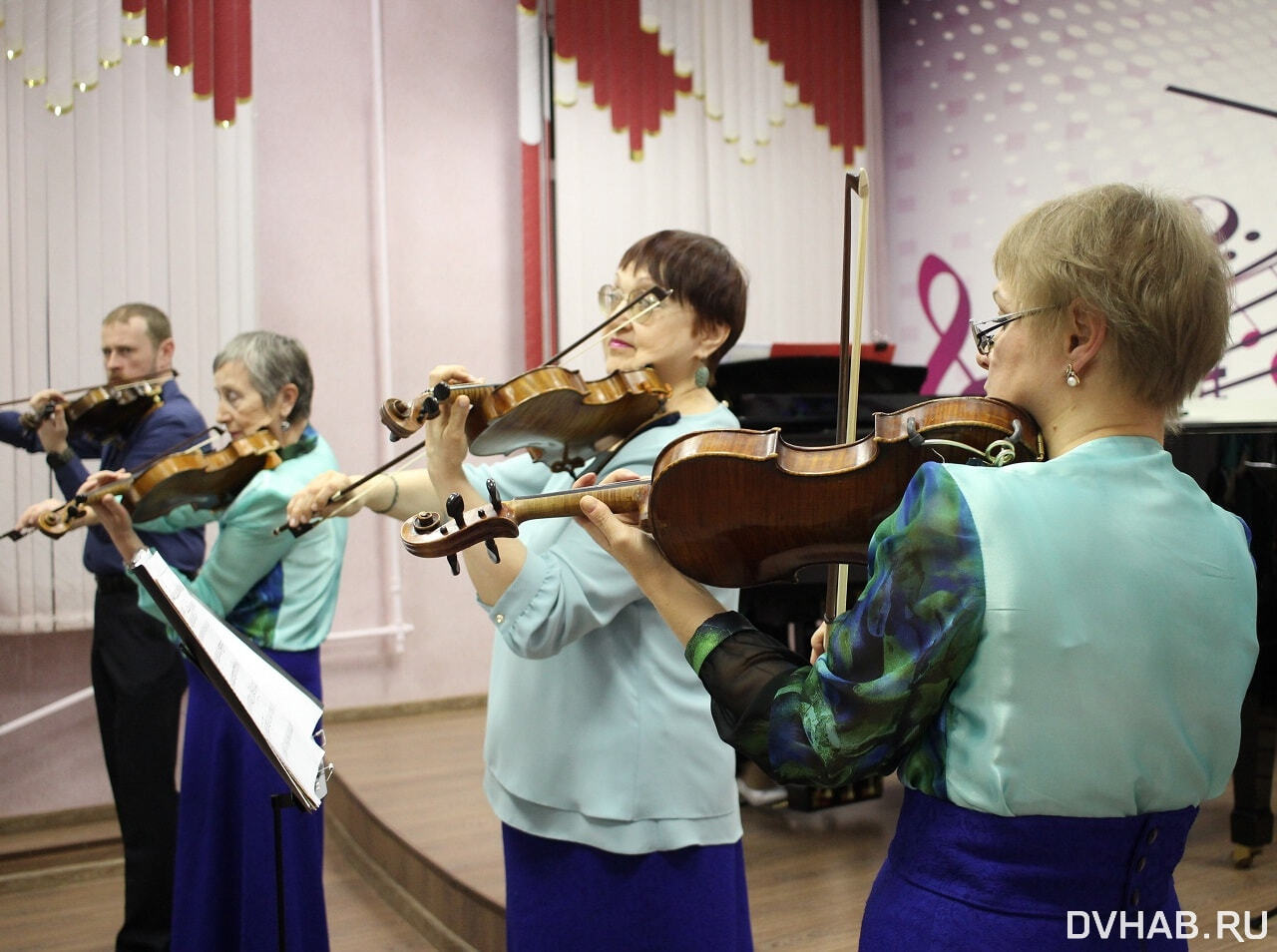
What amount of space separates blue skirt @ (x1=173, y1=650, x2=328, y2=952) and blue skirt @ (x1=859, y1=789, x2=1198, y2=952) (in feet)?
5.03

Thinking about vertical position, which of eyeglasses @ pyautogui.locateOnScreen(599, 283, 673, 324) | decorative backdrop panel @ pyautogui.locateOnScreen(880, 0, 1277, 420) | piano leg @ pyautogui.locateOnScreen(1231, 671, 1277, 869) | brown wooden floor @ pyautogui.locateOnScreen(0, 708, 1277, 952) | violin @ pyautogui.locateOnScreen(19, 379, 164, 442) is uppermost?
decorative backdrop panel @ pyautogui.locateOnScreen(880, 0, 1277, 420)

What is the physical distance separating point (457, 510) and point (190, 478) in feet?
4.66

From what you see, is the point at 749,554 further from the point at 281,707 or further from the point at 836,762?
the point at 281,707

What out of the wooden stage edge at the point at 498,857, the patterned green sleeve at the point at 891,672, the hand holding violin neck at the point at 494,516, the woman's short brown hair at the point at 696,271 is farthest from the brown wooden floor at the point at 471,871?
the patterned green sleeve at the point at 891,672

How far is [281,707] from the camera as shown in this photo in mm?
1241

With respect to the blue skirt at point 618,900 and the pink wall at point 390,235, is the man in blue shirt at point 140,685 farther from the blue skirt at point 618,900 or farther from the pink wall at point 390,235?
the blue skirt at point 618,900

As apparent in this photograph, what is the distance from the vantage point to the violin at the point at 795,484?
1031 millimetres

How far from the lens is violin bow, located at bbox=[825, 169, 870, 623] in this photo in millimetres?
1234

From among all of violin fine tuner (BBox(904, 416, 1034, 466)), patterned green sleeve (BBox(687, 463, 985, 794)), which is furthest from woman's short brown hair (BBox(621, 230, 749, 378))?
patterned green sleeve (BBox(687, 463, 985, 794))

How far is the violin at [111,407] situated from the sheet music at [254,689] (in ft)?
5.95

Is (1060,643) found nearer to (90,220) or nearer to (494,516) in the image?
(494,516)

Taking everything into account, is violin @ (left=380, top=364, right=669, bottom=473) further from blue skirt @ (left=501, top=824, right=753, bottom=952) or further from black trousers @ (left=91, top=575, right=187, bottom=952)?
black trousers @ (left=91, top=575, right=187, bottom=952)

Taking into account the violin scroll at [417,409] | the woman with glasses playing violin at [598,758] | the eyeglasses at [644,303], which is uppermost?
the eyeglasses at [644,303]

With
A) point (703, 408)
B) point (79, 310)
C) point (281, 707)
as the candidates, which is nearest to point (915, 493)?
point (281, 707)
